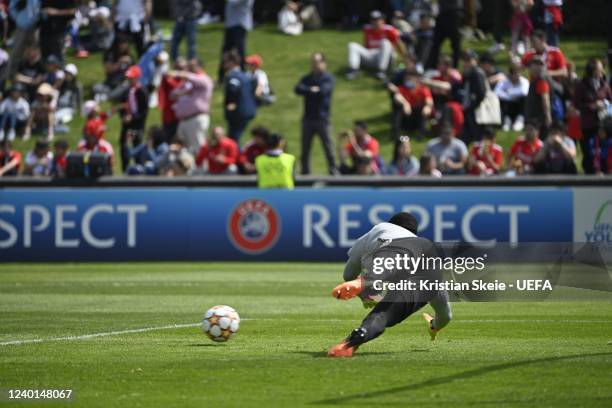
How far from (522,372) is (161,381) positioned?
8.47 ft

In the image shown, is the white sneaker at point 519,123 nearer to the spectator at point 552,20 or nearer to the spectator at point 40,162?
the spectator at point 552,20

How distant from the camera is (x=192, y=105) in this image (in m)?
26.4

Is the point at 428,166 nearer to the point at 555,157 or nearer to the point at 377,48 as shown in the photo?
the point at 555,157

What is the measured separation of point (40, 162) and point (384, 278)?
58.1ft

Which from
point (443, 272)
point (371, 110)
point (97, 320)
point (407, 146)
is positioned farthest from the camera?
point (371, 110)

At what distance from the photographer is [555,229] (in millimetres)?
22875

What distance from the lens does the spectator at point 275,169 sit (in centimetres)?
2342

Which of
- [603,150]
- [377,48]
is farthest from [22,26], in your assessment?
[603,150]

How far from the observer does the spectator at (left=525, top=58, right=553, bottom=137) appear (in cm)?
2509

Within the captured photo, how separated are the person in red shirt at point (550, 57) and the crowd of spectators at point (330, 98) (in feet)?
0.13

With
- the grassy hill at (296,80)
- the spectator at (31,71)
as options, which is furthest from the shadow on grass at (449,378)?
the spectator at (31,71)

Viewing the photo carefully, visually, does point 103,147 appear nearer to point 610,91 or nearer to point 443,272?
point 610,91

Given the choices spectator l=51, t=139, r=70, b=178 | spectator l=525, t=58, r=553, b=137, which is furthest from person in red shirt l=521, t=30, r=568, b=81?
spectator l=51, t=139, r=70, b=178

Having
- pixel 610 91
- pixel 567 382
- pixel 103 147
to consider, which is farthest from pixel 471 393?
pixel 103 147
